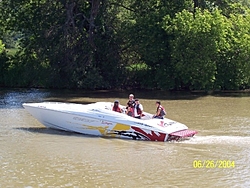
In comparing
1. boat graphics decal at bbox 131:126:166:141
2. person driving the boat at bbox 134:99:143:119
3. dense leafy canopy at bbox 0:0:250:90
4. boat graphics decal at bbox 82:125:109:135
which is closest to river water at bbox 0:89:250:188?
boat graphics decal at bbox 131:126:166:141

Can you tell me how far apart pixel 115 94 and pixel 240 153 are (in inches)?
627

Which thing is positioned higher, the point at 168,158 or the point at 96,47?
the point at 96,47

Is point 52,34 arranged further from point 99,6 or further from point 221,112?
point 221,112

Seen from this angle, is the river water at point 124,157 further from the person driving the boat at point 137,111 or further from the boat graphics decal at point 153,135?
the person driving the boat at point 137,111

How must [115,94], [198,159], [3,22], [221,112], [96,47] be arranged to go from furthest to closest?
[3,22]
[96,47]
[115,94]
[221,112]
[198,159]

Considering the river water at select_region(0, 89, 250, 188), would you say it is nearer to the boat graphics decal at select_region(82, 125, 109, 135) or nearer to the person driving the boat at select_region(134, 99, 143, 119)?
the boat graphics decal at select_region(82, 125, 109, 135)

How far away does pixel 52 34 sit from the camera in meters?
30.4

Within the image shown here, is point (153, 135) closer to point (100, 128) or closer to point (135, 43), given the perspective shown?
point (100, 128)

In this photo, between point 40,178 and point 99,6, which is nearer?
point 40,178

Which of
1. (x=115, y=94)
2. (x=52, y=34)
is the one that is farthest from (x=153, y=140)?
(x=52, y=34)

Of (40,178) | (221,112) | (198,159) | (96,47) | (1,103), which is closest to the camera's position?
(40,178)
